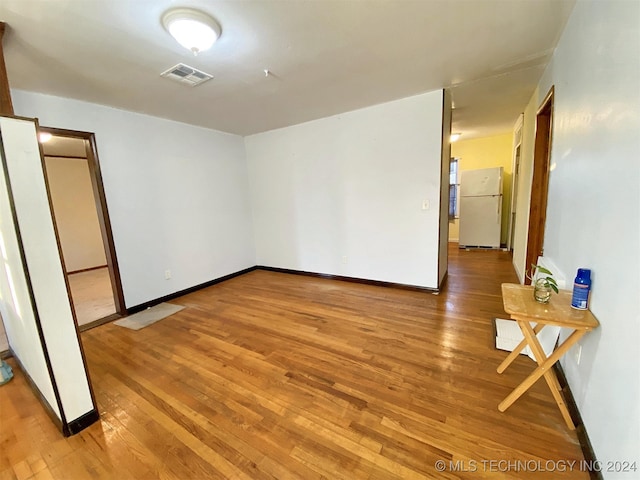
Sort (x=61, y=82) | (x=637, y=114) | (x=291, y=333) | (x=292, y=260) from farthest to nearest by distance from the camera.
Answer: (x=292, y=260) < (x=291, y=333) < (x=61, y=82) < (x=637, y=114)

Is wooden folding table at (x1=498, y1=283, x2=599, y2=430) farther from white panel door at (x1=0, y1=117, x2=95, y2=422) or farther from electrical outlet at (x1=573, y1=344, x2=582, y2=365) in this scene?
white panel door at (x1=0, y1=117, x2=95, y2=422)

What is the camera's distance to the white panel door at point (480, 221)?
5.71 m

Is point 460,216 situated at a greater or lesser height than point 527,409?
greater

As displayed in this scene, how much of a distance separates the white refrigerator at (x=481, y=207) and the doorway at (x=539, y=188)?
279 cm

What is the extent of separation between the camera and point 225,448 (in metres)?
1.42

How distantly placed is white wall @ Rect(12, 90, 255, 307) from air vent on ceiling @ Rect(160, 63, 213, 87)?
1324 mm

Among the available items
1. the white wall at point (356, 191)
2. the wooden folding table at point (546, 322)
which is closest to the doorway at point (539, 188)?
the white wall at point (356, 191)

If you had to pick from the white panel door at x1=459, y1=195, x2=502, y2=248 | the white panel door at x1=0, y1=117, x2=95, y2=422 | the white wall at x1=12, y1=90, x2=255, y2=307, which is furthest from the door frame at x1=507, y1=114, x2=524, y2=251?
the white panel door at x1=0, y1=117, x2=95, y2=422

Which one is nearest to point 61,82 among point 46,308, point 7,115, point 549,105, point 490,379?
point 7,115

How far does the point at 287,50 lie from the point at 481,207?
5.44 m

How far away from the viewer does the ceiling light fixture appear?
1551mm

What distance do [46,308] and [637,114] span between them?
9.63ft

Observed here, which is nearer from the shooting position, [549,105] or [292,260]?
[549,105]

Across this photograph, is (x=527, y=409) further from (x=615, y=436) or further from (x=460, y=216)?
(x=460, y=216)
